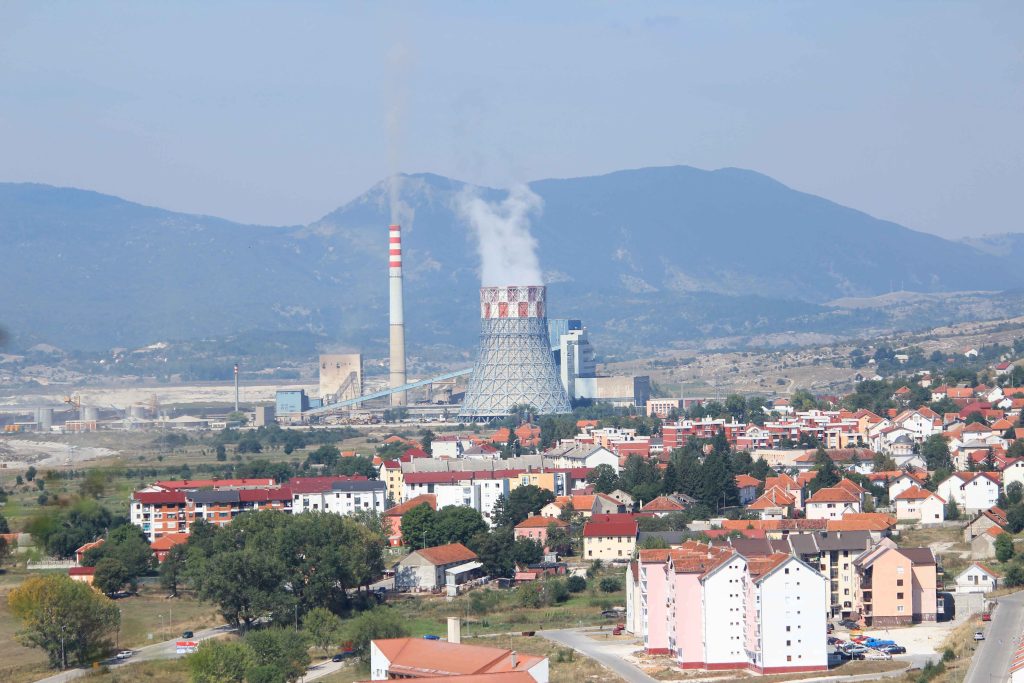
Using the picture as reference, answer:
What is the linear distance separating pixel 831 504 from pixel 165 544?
14839 mm

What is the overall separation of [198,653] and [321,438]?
4878cm

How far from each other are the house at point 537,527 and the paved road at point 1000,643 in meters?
11.9

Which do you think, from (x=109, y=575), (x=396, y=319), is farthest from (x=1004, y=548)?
(x=396, y=319)

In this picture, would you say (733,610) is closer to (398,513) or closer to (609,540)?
(609,540)

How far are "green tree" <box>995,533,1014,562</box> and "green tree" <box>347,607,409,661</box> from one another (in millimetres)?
12855

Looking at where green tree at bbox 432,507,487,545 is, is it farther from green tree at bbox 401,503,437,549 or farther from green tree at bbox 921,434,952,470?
green tree at bbox 921,434,952,470

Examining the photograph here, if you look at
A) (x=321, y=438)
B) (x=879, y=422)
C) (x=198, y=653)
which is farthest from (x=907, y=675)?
(x=321, y=438)

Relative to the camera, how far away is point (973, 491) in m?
45.4

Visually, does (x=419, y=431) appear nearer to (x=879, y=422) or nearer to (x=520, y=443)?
(x=520, y=443)

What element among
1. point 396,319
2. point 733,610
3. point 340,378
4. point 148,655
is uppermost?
point 396,319

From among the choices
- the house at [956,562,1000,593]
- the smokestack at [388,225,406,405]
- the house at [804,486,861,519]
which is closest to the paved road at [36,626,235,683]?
the house at [956,562,1000,593]

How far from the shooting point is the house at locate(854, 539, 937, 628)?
32406mm

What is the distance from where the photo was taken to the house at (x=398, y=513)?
4416cm

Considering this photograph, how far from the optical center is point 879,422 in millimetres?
60219
